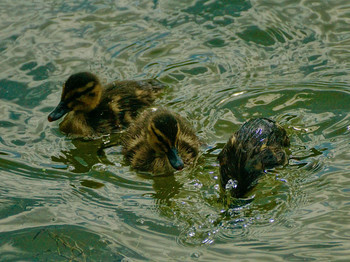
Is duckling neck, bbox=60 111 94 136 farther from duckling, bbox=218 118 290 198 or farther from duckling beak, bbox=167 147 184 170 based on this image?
duckling, bbox=218 118 290 198

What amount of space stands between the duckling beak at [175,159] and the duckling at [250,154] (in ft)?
0.96

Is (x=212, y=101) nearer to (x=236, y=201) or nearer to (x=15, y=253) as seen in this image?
(x=236, y=201)

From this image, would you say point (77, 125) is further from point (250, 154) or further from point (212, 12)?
point (212, 12)

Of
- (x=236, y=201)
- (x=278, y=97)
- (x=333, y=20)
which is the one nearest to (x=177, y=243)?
(x=236, y=201)

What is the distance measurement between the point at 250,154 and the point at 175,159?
0.55 metres

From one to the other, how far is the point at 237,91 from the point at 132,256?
7.73ft

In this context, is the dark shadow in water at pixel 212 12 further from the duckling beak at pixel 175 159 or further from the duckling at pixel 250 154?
the duckling beak at pixel 175 159

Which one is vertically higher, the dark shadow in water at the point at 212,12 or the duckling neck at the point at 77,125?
the dark shadow in water at the point at 212,12

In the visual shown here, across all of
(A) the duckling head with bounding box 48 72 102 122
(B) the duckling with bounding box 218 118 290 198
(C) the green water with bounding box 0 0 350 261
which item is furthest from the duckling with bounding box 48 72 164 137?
(B) the duckling with bounding box 218 118 290 198

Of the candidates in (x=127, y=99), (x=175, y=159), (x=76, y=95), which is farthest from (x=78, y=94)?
(x=175, y=159)

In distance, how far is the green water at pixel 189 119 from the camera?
3.94 m

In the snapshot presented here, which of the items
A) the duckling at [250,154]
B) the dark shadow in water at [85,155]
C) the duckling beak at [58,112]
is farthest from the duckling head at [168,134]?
the duckling beak at [58,112]

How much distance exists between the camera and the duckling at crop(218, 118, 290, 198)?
14.2 feet

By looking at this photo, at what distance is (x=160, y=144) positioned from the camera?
482 centimetres
